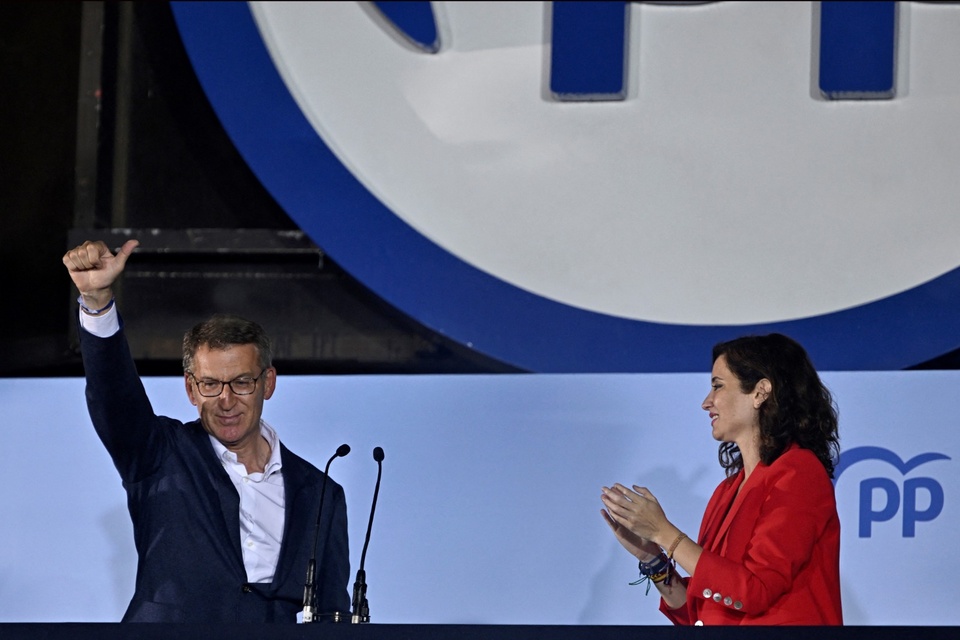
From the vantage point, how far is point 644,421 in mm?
3406

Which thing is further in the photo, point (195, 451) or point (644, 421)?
point (644, 421)

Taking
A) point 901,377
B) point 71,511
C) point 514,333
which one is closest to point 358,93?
point 514,333

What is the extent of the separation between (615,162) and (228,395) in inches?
51.1

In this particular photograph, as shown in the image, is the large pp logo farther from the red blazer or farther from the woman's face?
the red blazer

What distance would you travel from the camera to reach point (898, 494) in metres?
3.29

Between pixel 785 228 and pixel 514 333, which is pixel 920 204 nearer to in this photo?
pixel 785 228

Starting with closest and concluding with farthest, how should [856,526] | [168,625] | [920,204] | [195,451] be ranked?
[168,625], [195,451], [856,526], [920,204]

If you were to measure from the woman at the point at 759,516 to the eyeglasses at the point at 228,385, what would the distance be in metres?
0.86

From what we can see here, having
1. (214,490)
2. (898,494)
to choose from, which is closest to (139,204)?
(214,490)

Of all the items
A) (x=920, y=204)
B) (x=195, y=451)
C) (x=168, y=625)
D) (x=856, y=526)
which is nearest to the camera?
(x=168, y=625)

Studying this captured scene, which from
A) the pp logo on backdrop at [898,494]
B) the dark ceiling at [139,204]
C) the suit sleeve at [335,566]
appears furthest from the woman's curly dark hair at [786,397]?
the dark ceiling at [139,204]

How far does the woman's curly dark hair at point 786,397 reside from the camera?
8.82 feet

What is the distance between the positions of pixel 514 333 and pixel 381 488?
54cm

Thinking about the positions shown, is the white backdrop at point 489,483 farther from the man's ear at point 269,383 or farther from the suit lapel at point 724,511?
the suit lapel at point 724,511
